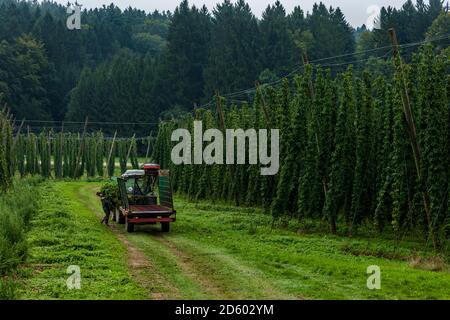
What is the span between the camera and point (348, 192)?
22.8 meters

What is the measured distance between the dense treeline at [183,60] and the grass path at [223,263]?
6393 centimetres

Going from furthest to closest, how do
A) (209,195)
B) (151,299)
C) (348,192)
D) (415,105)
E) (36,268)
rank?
(209,195) → (348,192) → (415,105) → (36,268) → (151,299)

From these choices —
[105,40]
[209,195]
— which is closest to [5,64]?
[105,40]

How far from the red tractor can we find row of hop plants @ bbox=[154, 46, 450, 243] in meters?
4.57

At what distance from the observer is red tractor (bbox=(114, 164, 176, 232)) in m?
21.2

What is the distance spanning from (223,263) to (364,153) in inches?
371

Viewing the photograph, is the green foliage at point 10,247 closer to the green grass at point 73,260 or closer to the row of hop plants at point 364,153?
the green grass at point 73,260

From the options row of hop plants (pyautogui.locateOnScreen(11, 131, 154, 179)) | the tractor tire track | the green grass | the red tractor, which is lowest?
the tractor tire track

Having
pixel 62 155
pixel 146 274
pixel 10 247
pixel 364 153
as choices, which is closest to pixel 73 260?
pixel 10 247

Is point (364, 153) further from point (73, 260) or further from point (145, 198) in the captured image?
point (73, 260)

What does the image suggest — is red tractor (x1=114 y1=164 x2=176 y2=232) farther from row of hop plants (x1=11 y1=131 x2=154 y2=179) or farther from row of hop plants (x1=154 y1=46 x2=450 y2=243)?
row of hop plants (x1=11 y1=131 x2=154 y2=179)

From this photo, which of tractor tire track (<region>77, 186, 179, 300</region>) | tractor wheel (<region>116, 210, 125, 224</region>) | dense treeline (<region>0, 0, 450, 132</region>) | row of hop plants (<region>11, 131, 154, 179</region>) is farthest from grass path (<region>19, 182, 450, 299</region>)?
dense treeline (<region>0, 0, 450, 132</region>)
